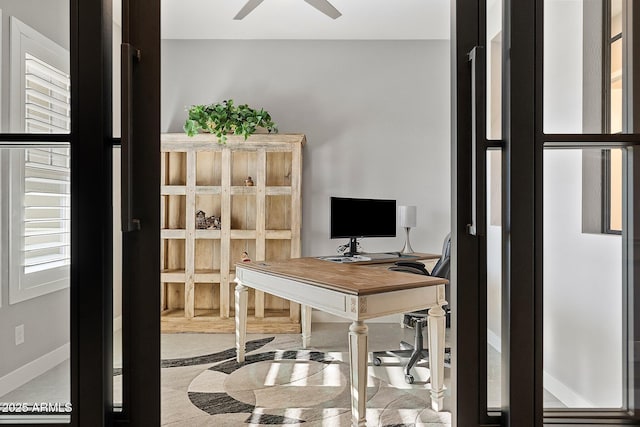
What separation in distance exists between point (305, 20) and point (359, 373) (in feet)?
11.1

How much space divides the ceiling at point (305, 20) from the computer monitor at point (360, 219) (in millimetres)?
1740

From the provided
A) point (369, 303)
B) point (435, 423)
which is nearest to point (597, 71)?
point (369, 303)

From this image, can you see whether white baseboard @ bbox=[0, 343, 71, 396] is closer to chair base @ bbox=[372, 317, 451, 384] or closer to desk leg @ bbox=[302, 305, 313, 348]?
chair base @ bbox=[372, 317, 451, 384]

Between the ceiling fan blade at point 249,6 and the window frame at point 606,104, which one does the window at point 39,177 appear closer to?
the window frame at point 606,104

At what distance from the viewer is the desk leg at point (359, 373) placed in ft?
6.53

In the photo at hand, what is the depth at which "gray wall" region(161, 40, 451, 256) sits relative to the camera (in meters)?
4.61

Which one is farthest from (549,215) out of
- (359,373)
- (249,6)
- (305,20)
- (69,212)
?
(305,20)

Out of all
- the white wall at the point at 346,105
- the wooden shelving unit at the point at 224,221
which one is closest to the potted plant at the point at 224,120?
the wooden shelving unit at the point at 224,221

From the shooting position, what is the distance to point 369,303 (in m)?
2.00

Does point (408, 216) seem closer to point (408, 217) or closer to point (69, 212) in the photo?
point (408, 217)

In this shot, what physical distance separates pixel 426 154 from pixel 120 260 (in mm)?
3931

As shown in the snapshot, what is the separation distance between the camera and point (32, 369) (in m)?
1.16

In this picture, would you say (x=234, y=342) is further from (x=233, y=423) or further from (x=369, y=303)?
(x=369, y=303)

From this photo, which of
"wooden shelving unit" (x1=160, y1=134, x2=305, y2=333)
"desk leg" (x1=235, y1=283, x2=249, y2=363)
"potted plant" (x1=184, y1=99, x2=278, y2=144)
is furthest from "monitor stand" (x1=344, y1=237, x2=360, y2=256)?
"potted plant" (x1=184, y1=99, x2=278, y2=144)
